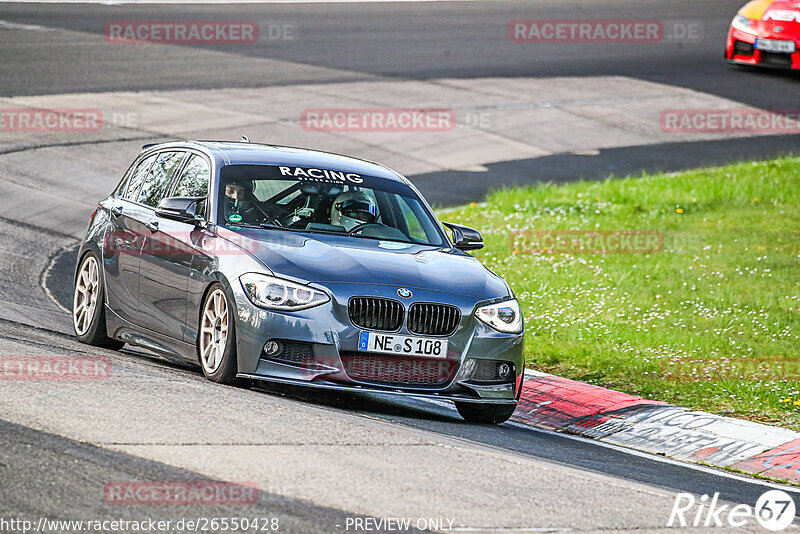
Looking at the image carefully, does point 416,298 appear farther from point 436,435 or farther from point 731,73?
point 731,73

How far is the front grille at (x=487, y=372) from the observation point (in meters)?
8.19

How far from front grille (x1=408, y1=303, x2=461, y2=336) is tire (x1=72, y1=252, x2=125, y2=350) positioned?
9.67 ft

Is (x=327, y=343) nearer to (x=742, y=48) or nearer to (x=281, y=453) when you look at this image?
(x=281, y=453)

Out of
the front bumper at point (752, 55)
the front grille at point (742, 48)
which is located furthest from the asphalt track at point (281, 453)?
the front grille at point (742, 48)

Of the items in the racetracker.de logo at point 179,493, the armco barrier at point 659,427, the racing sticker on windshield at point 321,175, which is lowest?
the armco barrier at point 659,427

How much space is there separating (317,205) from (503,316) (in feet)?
5.29

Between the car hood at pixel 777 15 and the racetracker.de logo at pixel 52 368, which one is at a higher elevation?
the car hood at pixel 777 15

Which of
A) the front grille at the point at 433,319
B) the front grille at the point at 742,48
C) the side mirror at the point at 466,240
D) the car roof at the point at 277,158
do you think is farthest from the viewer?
the front grille at the point at 742,48

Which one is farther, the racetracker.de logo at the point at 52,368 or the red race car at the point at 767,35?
the red race car at the point at 767,35

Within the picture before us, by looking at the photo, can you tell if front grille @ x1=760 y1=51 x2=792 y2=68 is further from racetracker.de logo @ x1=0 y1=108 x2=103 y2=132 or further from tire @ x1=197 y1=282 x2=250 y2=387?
tire @ x1=197 y1=282 x2=250 y2=387

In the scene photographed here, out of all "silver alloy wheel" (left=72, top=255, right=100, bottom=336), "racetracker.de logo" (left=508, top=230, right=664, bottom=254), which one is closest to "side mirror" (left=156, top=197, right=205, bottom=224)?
"silver alloy wheel" (left=72, top=255, right=100, bottom=336)

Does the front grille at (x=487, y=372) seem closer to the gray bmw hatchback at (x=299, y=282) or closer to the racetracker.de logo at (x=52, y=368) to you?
the gray bmw hatchback at (x=299, y=282)

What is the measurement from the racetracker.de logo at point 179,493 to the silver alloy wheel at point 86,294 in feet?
14.9

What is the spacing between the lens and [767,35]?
83.6 ft
